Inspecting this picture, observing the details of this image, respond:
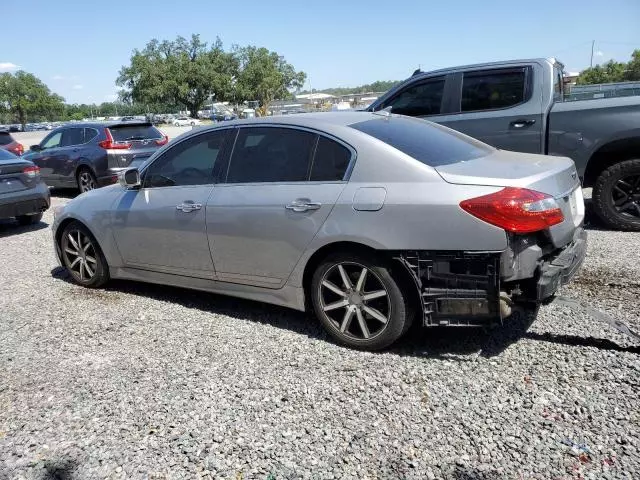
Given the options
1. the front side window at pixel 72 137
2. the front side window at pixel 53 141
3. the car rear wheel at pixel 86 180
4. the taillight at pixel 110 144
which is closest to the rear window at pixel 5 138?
the front side window at pixel 53 141

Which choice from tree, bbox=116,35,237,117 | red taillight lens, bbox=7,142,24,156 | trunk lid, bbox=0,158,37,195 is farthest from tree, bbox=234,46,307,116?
trunk lid, bbox=0,158,37,195

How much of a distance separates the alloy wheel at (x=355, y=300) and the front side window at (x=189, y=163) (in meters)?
1.34

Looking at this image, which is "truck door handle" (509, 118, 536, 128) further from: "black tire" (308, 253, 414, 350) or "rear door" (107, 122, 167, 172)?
"rear door" (107, 122, 167, 172)

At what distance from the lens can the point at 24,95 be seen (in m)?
86.2

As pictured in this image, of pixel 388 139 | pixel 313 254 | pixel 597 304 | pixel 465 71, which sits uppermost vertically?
pixel 465 71

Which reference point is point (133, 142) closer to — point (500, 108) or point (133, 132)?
point (133, 132)

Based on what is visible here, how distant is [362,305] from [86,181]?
370 inches

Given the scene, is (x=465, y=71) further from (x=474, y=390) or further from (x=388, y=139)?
(x=474, y=390)

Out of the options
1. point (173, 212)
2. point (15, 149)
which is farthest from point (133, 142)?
point (173, 212)

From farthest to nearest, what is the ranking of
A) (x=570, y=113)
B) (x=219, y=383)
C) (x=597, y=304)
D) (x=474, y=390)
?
(x=570, y=113), (x=597, y=304), (x=219, y=383), (x=474, y=390)

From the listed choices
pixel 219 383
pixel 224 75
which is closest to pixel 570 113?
pixel 219 383

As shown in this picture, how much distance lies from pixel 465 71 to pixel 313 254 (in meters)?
4.33

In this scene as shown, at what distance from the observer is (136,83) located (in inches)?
2314

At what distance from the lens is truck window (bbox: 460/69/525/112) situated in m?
6.45
